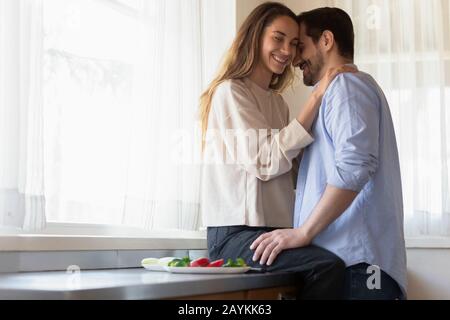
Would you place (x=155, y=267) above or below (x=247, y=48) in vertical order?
below

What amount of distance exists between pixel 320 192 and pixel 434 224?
1246 millimetres

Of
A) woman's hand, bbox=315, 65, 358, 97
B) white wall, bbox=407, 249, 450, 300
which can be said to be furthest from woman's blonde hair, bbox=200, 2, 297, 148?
white wall, bbox=407, 249, 450, 300

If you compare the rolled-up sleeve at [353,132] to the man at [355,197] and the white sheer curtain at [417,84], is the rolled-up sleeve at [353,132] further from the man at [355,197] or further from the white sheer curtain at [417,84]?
the white sheer curtain at [417,84]

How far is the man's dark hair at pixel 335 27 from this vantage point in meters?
1.78

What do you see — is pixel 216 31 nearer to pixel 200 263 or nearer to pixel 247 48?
pixel 247 48

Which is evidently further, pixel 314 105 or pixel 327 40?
pixel 327 40

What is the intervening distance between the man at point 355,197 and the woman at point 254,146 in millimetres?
35

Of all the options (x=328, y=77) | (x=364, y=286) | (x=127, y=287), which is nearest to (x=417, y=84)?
(x=328, y=77)

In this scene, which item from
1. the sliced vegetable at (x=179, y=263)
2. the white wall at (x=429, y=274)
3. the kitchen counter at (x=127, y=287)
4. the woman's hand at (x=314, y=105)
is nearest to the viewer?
the kitchen counter at (x=127, y=287)

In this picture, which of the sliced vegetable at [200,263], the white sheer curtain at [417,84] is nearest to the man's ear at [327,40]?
the sliced vegetable at [200,263]

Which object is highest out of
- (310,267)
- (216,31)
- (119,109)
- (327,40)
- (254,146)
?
(216,31)

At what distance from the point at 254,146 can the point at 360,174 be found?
281mm

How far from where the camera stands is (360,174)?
1.50 m

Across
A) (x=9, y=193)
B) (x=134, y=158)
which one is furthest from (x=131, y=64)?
(x=9, y=193)
